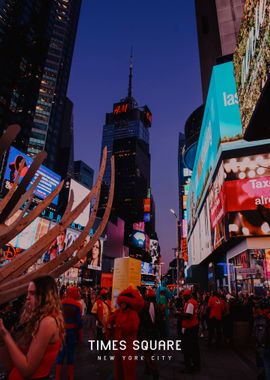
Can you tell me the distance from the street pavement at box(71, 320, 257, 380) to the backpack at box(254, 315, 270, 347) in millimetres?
2160

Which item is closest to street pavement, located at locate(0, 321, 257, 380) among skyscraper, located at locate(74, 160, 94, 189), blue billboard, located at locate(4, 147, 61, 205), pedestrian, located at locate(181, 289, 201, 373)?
pedestrian, located at locate(181, 289, 201, 373)

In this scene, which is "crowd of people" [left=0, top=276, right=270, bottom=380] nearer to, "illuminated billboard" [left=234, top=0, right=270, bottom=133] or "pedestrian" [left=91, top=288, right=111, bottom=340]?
"pedestrian" [left=91, top=288, right=111, bottom=340]

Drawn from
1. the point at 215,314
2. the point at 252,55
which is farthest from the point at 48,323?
the point at 215,314

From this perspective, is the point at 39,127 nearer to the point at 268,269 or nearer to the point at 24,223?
the point at 268,269

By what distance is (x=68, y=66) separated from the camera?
419ft

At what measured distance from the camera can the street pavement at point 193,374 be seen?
6418 millimetres

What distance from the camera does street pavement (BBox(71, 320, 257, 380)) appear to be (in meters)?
6.42

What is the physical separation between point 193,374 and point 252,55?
8743mm

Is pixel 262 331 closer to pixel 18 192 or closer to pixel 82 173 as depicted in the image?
pixel 18 192

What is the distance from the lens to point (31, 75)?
7206cm

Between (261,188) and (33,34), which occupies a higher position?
(33,34)

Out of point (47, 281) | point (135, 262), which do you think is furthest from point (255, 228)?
point (47, 281)

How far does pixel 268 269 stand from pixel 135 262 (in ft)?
28.4

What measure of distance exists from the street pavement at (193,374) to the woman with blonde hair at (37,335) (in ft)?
16.5
